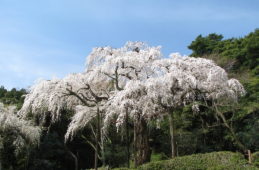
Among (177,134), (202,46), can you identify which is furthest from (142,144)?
(202,46)

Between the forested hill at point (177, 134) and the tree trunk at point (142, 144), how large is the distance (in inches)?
46.2

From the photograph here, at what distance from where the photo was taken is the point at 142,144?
735 cm

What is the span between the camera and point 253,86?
1107 centimetres

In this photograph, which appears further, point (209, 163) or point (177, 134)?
point (177, 134)

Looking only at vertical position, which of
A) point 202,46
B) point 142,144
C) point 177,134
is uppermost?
point 202,46

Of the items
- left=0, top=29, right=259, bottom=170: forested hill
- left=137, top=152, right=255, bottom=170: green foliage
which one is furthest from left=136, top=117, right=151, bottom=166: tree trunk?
left=137, top=152, right=255, bottom=170: green foliage

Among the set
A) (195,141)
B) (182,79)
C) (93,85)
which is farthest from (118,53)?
(195,141)

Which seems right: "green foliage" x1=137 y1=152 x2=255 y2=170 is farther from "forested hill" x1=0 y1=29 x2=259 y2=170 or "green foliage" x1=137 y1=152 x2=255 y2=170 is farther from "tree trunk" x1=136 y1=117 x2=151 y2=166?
"forested hill" x1=0 y1=29 x2=259 y2=170

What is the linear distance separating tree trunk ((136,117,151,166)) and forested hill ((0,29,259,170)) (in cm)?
117

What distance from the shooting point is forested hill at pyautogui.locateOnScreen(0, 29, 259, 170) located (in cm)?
937

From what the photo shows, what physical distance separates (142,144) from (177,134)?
178 inches

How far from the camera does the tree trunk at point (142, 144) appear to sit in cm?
726

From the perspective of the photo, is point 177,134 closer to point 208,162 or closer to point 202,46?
point 208,162

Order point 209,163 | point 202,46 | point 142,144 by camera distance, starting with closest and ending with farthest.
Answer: point 209,163, point 142,144, point 202,46
